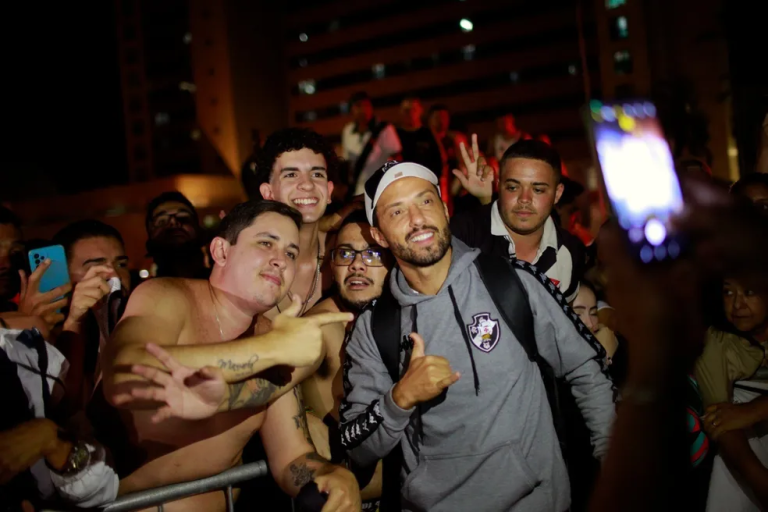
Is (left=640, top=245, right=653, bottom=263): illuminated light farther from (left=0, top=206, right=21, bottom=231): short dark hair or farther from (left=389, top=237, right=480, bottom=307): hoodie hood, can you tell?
(left=0, top=206, right=21, bottom=231): short dark hair

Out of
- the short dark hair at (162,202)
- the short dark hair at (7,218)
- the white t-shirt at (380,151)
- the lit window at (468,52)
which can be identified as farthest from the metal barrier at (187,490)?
the lit window at (468,52)

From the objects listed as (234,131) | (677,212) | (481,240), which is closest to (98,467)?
(677,212)

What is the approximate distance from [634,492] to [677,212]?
66 cm

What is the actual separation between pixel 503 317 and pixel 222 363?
1497mm

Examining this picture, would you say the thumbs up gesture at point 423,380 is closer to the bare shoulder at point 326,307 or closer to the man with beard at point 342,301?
the man with beard at point 342,301

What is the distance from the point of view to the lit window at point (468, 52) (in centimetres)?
8004

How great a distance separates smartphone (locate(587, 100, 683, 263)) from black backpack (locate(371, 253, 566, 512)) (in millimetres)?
1739

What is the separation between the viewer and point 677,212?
1451mm

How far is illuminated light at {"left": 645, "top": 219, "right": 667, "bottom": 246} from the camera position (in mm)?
1417

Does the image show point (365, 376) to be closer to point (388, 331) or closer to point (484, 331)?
point (388, 331)

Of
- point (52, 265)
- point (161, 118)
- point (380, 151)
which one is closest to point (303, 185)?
point (52, 265)

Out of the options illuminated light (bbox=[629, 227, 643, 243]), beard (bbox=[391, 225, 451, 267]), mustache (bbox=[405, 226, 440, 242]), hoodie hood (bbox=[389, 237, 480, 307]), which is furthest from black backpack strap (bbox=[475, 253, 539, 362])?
illuminated light (bbox=[629, 227, 643, 243])

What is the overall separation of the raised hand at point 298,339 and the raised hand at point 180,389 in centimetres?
31

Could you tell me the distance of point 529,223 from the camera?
4707 millimetres
